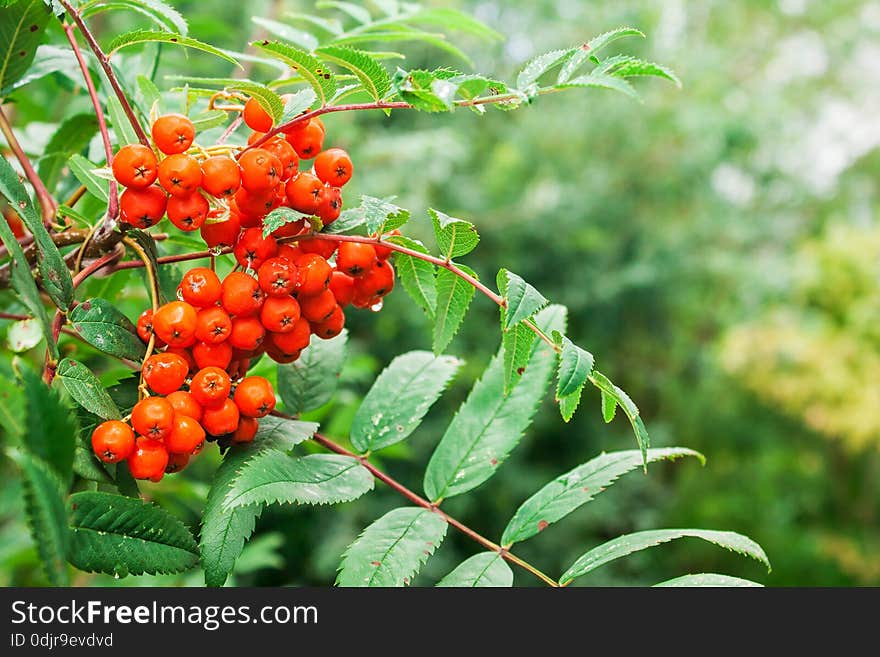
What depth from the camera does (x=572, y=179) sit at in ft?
14.2

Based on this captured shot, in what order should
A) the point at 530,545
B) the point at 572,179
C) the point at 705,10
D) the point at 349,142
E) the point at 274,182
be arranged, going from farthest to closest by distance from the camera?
the point at 705,10, the point at 572,179, the point at 530,545, the point at 349,142, the point at 274,182

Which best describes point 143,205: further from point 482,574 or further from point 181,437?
point 482,574

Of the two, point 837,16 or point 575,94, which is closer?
point 575,94

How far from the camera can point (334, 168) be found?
0.56 metres

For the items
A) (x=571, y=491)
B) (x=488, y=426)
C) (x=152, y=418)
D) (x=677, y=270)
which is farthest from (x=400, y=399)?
(x=677, y=270)

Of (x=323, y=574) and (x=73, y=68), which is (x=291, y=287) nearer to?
(x=73, y=68)

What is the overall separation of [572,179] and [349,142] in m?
1.70

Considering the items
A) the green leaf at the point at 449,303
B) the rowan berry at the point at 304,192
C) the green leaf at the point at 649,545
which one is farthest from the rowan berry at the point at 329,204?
the green leaf at the point at 649,545

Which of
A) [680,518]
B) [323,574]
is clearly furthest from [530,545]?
[680,518]

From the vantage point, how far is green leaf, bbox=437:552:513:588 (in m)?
0.59

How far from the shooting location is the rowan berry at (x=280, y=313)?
54 centimetres

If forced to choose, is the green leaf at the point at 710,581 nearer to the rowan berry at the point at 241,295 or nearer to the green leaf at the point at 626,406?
the green leaf at the point at 626,406

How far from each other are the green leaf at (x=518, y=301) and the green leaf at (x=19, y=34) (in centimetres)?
44

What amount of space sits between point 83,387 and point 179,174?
158 millimetres
